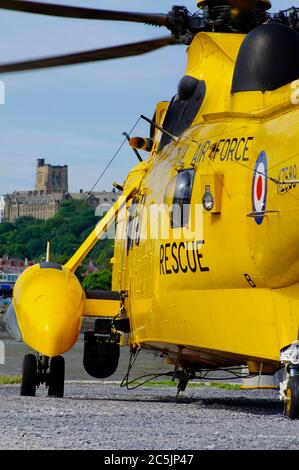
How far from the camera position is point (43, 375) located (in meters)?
16.1

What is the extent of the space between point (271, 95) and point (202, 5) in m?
2.78

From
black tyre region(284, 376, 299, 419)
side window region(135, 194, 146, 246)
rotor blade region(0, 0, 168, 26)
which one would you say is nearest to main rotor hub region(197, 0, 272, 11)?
rotor blade region(0, 0, 168, 26)

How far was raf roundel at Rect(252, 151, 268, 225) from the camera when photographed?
34.6 feet

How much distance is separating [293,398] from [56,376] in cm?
608

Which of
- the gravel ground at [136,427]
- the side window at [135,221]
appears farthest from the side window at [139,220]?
the gravel ground at [136,427]

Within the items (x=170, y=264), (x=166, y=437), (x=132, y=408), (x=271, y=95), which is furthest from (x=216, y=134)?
(x=166, y=437)

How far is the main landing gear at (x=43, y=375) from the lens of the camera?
52.0 feet

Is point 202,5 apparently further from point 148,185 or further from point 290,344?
point 290,344

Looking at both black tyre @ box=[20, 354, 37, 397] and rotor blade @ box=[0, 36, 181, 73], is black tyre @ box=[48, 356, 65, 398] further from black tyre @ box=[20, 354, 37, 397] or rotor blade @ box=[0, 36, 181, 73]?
rotor blade @ box=[0, 36, 181, 73]

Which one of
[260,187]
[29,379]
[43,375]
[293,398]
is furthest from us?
[43,375]

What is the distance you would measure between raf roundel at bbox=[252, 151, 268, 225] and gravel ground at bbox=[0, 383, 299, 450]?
1962mm

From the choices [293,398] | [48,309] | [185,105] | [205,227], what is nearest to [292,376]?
[293,398]

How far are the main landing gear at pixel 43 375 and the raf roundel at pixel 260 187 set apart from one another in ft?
19.4

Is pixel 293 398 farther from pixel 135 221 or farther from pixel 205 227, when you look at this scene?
pixel 135 221
